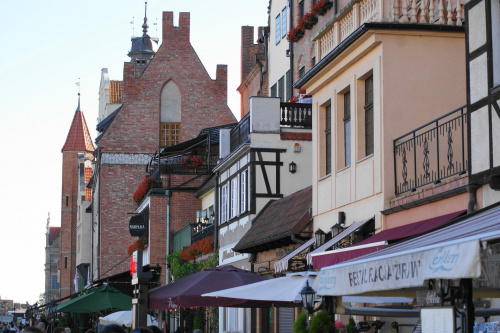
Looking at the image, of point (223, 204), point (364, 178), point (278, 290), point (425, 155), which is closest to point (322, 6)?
point (223, 204)

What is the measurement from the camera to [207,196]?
37.9 m

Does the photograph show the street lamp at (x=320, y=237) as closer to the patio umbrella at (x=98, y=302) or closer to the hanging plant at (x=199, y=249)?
the patio umbrella at (x=98, y=302)

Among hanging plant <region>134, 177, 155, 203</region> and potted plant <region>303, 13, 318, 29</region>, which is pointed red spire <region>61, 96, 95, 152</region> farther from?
potted plant <region>303, 13, 318, 29</region>

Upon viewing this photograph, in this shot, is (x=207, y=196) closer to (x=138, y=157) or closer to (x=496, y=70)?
(x=138, y=157)

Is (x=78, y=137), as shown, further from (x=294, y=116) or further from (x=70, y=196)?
(x=294, y=116)

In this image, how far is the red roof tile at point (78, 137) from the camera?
93188 millimetres

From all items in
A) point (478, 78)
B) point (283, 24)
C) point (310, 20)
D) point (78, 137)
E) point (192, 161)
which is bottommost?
point (478, 78)

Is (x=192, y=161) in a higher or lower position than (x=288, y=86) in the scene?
lower

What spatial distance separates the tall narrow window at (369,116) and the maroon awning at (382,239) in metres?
2.18

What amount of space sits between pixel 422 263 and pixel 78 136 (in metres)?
88.4

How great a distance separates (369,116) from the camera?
17.5 m

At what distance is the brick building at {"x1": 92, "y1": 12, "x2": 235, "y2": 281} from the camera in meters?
50.8

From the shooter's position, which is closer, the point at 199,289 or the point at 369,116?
the point at 369,116

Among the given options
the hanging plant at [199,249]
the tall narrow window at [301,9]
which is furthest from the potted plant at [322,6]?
the hanging plant at [199,249]
